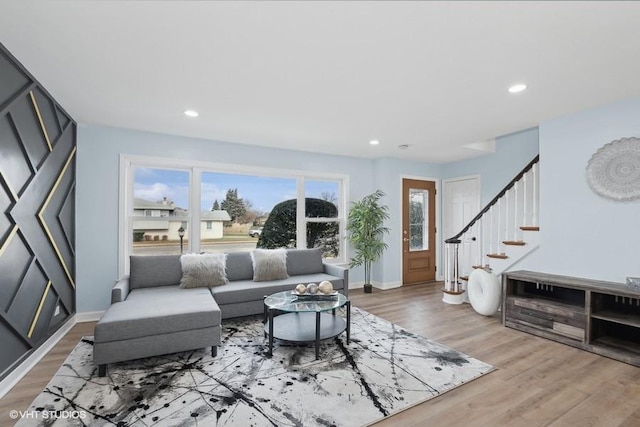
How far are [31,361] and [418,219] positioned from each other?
5850 millimetres

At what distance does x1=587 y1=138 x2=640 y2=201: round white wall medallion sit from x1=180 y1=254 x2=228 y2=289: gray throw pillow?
14.3 feet

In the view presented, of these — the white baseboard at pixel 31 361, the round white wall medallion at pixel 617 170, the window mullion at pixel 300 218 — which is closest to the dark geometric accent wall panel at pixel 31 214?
the white baseboard at pixel 31 361

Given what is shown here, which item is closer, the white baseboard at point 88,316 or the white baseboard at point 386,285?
the white baseboard at point 88,316

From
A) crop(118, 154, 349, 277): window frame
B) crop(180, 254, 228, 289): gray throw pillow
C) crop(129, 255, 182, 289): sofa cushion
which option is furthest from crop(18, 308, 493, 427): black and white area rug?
crop(118, 154, 349, 277): window frame

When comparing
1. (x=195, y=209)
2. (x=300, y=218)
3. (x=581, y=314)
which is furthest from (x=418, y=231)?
(x=195, y=209)

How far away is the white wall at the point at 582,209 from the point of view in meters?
2.95

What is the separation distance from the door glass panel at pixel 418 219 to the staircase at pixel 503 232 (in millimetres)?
818

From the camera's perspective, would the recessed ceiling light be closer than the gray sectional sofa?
No

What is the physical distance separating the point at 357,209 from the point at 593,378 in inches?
140

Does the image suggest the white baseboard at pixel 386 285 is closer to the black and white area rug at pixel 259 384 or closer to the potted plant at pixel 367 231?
the potted plant at pixel 367 231

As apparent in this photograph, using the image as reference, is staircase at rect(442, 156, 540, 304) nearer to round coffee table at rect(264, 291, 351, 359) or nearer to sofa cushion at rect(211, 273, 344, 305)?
sofa cushion at rect(211, 273, 344, 305)

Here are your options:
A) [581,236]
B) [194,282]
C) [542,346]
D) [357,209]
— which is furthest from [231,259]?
[581,236]

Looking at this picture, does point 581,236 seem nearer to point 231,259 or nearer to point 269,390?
point 269,390

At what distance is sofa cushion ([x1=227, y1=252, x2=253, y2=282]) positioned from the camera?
161 inches
